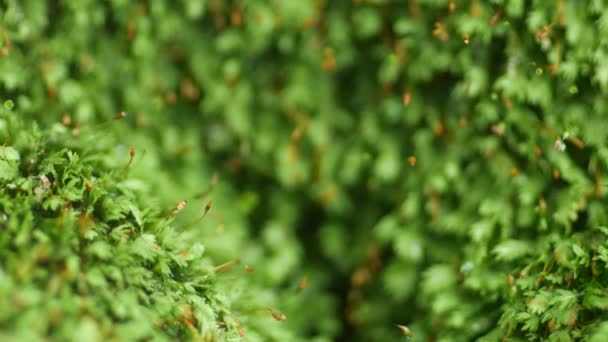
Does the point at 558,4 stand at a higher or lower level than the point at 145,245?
higher

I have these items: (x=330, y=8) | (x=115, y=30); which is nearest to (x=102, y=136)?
(x=115, y=30)

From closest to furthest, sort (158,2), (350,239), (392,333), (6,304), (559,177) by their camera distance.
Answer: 1. (6,304)
2. (559,177)
3. (158,2)
4. (392,333)
5. (350,239)

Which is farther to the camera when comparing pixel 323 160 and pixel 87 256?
pixel 323 160

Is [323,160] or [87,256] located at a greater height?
[323,160]

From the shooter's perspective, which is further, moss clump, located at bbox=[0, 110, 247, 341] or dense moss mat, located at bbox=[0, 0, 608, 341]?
dense moss mat, located at bbox=[0, 0, 608, 341]

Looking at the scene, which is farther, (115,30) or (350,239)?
(350,239)

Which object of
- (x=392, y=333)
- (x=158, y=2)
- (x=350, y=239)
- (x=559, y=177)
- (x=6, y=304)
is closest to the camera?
(x=6, y=304)

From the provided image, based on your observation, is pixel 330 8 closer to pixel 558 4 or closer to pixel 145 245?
pixel 558 4

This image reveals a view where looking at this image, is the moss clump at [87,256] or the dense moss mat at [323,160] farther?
the dense moss mat at [323,160]
